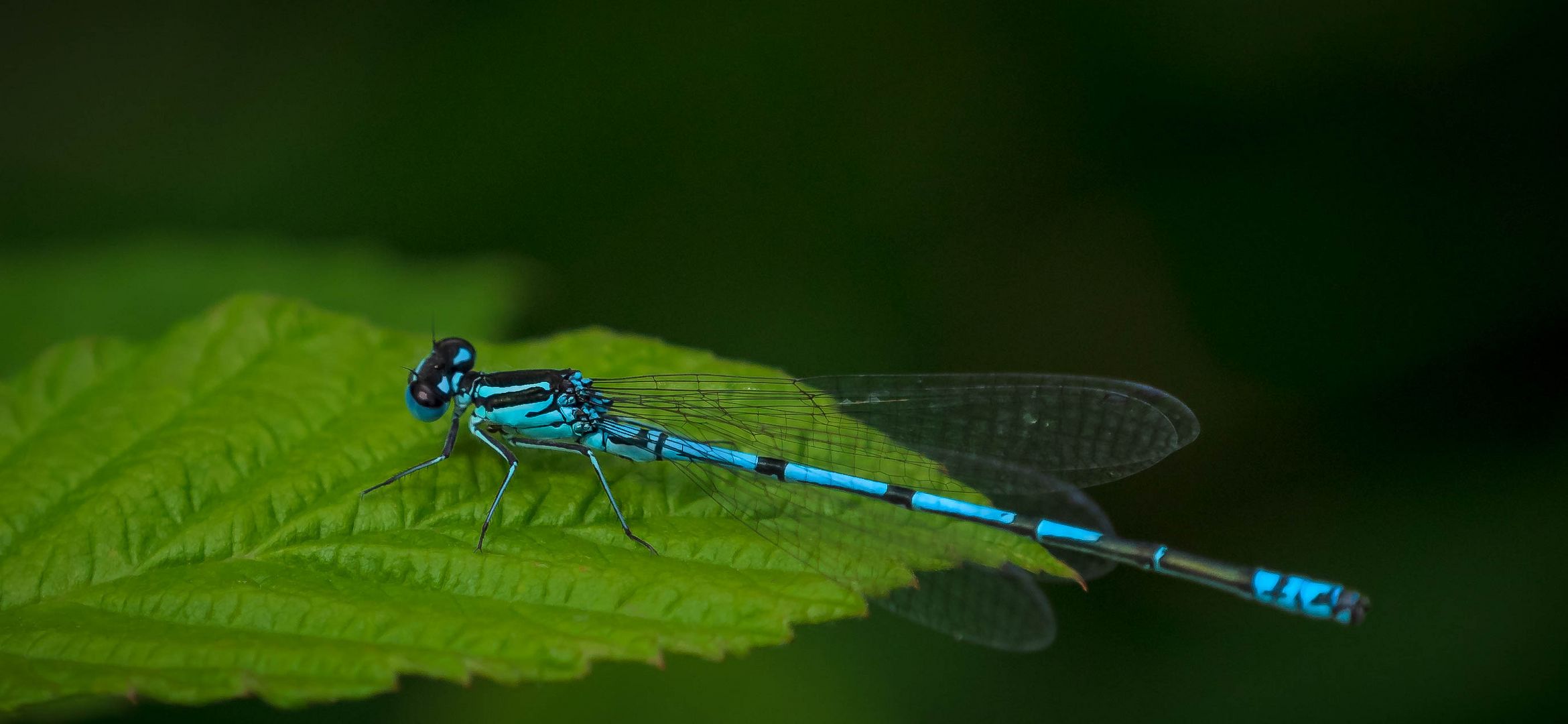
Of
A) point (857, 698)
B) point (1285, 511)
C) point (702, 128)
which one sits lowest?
point (857, 698)

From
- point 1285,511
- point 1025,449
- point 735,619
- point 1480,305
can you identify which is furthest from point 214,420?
point 1480,305

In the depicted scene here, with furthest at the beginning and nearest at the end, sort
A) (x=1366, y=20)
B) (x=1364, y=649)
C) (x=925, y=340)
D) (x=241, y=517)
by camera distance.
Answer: (x=925, y=340), (x=1366, y=20), (x=1364, y=649), (x=241, y=517)

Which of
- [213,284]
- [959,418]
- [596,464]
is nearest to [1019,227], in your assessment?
[959,418]

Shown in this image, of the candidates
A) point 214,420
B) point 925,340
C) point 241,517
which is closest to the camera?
point 241,517

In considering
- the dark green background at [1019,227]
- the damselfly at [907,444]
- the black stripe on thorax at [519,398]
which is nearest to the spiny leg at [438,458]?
the damselfly at [907,444]

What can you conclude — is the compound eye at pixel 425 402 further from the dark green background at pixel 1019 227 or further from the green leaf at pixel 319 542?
the dark green background at pixel 1019 227

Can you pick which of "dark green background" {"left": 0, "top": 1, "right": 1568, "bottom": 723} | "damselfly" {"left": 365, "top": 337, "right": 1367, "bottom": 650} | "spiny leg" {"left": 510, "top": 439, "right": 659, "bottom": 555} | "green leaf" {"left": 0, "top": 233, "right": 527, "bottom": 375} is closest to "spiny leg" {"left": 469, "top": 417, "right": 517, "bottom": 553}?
"damselfly" {"left": 365, "top": 337, "right": 1367, "bottom": 650}

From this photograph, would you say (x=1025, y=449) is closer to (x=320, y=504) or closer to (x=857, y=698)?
(x=857, y=698)
